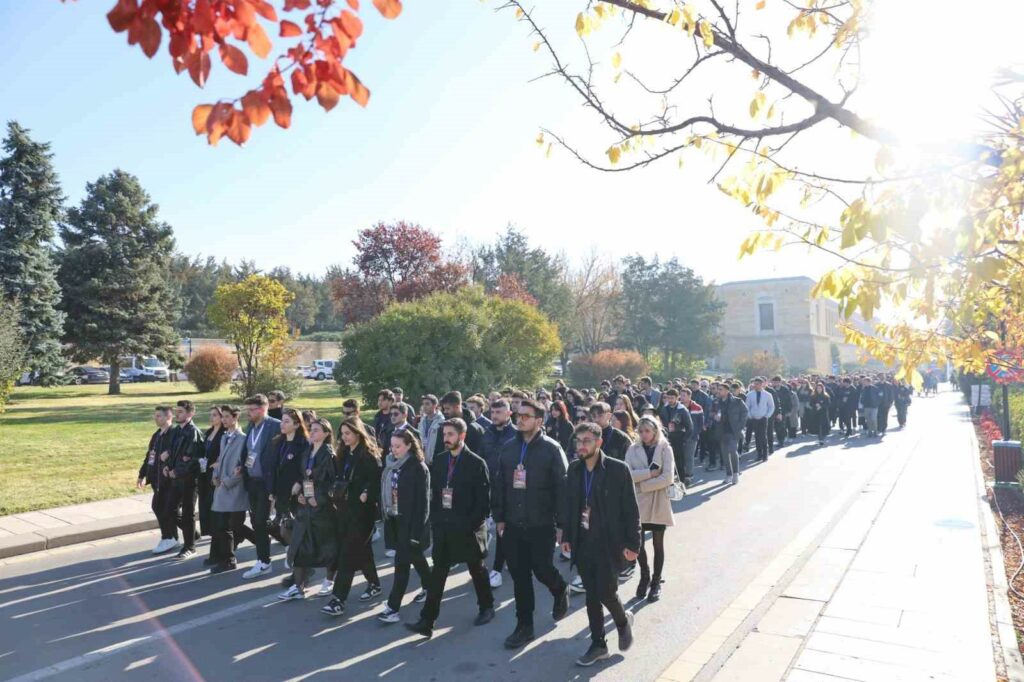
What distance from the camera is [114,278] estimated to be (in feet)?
122

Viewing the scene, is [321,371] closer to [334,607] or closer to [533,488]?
[334,607]

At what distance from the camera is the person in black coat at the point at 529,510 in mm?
6129

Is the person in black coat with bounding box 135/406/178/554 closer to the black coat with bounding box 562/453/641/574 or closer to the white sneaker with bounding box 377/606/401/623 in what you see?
the white sneaker with bounding box 377/606/401/623

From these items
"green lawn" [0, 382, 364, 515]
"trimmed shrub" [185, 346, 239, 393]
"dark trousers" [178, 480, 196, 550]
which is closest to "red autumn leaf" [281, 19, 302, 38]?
"dark trousers" [178, 480, 196, 550]

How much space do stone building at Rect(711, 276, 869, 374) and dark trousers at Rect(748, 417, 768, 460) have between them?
6156 cm

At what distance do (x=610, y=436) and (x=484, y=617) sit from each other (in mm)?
2492

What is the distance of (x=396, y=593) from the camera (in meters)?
6.52

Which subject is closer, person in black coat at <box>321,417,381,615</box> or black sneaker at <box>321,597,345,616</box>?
black sneaker at <box>321,597,345,616</box>

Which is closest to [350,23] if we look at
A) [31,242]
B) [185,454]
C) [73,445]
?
[185,454]

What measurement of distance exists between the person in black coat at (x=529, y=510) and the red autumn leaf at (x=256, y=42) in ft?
14.4

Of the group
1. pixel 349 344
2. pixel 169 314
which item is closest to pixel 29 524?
pixel 349 344

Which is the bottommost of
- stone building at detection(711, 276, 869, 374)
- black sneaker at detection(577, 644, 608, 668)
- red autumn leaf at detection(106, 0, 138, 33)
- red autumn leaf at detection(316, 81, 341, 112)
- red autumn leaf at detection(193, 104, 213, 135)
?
black sneaker at detection(577, 644, 608, 668)

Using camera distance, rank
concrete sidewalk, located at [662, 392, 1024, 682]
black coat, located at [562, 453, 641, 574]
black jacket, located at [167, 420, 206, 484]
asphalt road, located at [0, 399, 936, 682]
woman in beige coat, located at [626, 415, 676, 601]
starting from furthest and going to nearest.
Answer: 1. black jacket, located at [167, 420, 206, 484]
2. woman in beige coat, located at [626, 415, 676, 601]
3. black coat, located at [562, 453, 641, 574]
4. asphalt road, located at [0, 399, 936, 682]
5. concrete sidewalk, located at [662, 392, 1024, 682]

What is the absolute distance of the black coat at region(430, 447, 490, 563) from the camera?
636cm
